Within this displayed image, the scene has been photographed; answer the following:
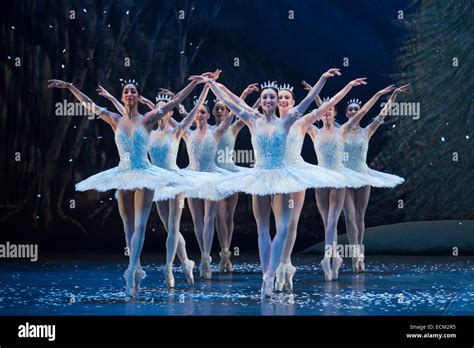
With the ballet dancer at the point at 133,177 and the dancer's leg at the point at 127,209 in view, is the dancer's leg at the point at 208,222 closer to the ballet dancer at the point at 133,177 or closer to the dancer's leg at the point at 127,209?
the ballet dancer at the point at 133,177

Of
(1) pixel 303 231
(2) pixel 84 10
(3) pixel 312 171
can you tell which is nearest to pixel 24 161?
(2) pixel 84 10

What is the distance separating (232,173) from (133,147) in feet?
5.23

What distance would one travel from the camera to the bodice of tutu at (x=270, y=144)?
8.14 m

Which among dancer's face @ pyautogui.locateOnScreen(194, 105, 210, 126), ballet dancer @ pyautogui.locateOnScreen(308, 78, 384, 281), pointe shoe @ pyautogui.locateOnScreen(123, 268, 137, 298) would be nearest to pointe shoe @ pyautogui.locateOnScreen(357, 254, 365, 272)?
ballet dancer @ pyautogui.locateOnScreen(308, 78, 384, 281)

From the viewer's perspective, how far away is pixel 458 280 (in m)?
9.63

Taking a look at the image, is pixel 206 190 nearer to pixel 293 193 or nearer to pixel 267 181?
pixel 293 193

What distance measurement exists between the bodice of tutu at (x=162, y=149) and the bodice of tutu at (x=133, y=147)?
4.15 feet

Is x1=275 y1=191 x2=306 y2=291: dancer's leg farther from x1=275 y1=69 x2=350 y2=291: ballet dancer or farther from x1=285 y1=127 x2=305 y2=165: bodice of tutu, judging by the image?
x1=285 y1=127 x2=305 y2=165: bodice of tutu

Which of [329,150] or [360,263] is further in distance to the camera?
[360,263]

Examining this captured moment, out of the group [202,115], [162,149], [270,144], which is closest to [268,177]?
[270,144]

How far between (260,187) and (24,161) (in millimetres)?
6668

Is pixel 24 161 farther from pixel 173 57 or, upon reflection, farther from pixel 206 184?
pixel 206 184

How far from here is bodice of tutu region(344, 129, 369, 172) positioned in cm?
1105

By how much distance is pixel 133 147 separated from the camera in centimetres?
822
